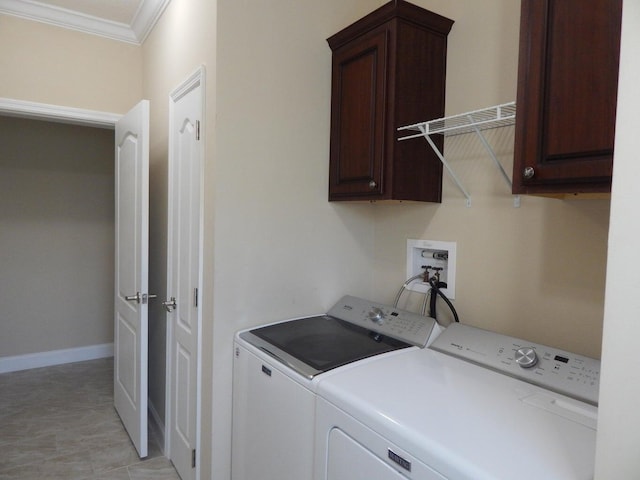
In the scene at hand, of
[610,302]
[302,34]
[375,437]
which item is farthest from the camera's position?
[302,34]

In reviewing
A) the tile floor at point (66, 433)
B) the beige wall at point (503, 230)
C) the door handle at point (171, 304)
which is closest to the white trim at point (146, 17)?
the beige wall at point (503, 230)

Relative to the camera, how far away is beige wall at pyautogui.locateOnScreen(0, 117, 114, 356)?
137 inches

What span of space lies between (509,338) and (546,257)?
30 centimetres

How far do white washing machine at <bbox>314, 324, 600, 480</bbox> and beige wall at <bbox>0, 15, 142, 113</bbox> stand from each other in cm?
252

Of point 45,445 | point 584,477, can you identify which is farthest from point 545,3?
point 45,445

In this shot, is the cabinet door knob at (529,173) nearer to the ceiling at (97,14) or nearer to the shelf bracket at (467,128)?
the shelf bracket at (467,128)

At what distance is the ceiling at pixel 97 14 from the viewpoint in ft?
7.98

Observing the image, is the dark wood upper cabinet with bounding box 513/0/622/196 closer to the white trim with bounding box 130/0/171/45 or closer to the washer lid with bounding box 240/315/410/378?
the washer lid with bounding box 240/315/410/378

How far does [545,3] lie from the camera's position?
3.55 feet

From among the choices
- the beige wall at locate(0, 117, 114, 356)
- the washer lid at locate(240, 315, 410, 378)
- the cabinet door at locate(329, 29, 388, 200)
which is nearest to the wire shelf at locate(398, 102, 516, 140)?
the cabinet door at locate(329, 29, 388, 200)

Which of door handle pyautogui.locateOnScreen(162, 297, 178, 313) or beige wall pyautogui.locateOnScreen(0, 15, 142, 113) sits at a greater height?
beige wall pyautogui.locateOnScreen(0, 15, 142, 113)

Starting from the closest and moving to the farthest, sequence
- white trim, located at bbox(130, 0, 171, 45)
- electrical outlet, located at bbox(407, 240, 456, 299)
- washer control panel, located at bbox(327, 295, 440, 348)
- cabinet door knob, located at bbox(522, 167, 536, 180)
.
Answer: cabinet door knob, located at bbox(522, 167, 536, 180), washer control panel, located at bbox(327, 295, 440, 348), electrical outlet, located at bbox(407, 240, 456, 299), white trim, located at bbox(130, 0, 171, 45)

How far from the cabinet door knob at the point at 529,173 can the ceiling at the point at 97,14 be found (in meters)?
2.10

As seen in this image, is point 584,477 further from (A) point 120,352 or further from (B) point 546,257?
(A) point 120,352
